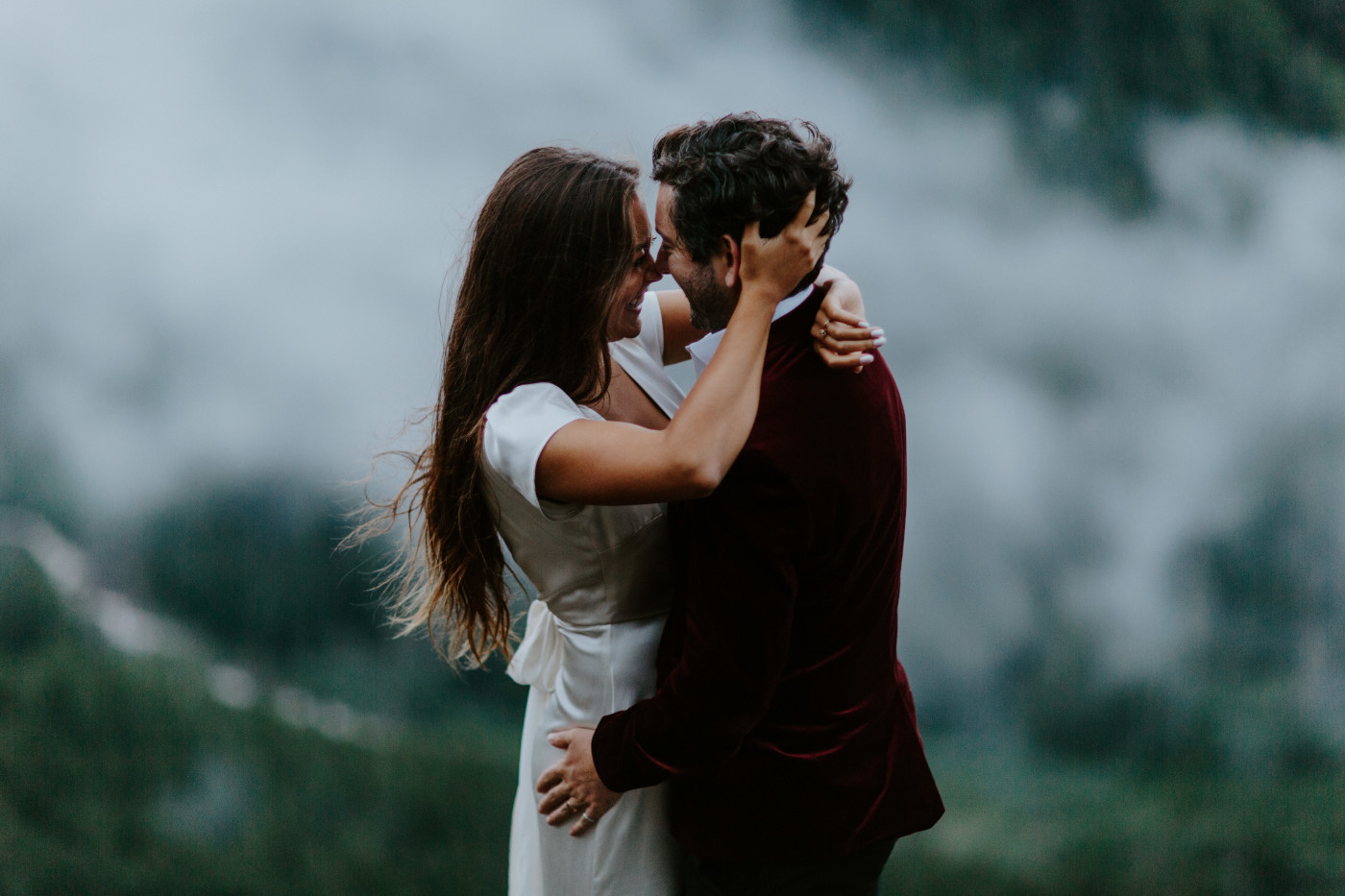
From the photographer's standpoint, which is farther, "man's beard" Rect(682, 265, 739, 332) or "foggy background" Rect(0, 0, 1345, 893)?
"foggy background" Rect(0, 0, 1345, 893)

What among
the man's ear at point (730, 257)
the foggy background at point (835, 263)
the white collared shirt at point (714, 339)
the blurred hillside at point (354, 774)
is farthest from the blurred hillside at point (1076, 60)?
the man's ear at point (730, 257)

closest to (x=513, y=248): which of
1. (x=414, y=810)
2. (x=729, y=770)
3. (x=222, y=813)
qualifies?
(x=729, y=770)

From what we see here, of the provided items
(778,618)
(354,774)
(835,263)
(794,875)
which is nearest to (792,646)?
(778,618)

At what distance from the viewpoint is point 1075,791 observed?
9.09 feet

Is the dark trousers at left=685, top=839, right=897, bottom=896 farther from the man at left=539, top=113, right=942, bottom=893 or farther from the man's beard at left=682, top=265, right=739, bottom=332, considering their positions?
the man's beard at left=682, top=265, right=739, bottom=332

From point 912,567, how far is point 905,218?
976 mm

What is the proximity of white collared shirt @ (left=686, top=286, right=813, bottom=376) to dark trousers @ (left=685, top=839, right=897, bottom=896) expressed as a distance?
0.65 meters

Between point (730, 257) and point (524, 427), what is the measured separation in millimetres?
333

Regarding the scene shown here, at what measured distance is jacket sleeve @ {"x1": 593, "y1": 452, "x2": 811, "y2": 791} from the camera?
1.12m

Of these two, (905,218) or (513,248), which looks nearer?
(513,248)

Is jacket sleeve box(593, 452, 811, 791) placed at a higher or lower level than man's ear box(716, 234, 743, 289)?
lower

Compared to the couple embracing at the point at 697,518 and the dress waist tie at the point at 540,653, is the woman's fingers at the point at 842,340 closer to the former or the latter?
the couple embracing at the point at 697,518

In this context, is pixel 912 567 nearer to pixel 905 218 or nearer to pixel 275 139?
pixel 905 218

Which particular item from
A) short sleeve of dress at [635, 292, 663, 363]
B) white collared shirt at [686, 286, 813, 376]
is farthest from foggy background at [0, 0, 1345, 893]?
white collared shirt at [686, 286, 813, 376]
